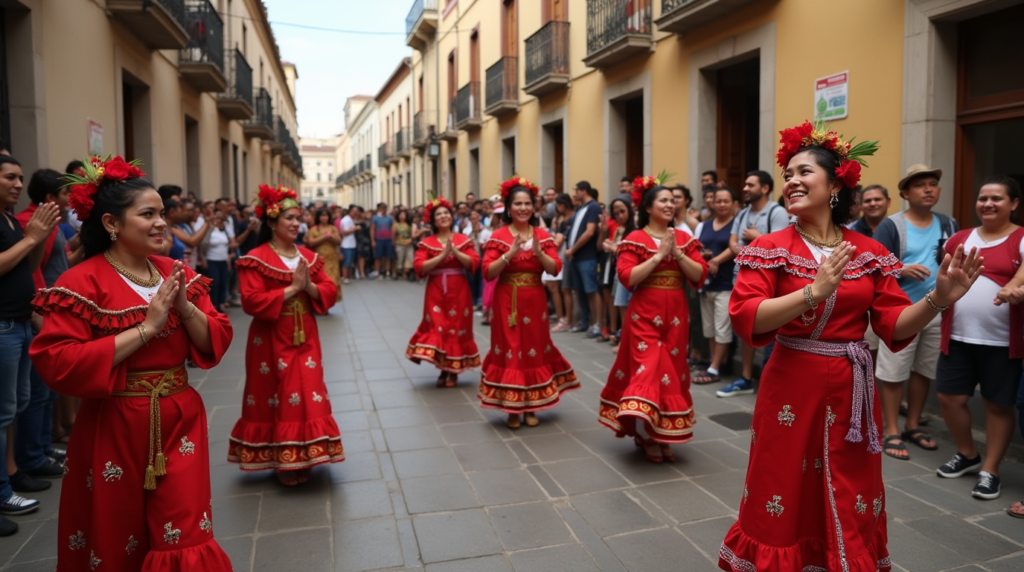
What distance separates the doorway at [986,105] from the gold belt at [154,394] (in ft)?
20.7

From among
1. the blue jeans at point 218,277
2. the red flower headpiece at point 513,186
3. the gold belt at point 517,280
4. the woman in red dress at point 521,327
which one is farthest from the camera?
the blue jeans at point 218,277

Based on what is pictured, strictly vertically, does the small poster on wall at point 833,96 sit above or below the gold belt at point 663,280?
above

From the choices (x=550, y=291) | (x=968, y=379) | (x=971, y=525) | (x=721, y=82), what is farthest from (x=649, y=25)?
(x=971, y=525)

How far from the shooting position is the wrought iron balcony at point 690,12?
8.74 metres

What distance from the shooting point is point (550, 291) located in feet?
36.3

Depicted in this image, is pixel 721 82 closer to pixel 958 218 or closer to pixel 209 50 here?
pixel 958 218

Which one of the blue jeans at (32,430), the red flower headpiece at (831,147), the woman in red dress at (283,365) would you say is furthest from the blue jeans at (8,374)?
the red flower headpiece at (831,147)

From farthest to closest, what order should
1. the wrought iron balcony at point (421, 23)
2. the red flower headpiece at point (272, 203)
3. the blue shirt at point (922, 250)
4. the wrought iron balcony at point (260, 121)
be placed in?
the wrought iron balcony at point (421, 23) < the wrought iron balcony at point (260, 121) < the blue shirt at point (922, 250) < the red flower headpiece at point (272, 203)

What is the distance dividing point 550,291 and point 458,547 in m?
7.56

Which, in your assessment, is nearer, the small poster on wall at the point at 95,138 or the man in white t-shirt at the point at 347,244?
the small poster on wall at the point at 95,138

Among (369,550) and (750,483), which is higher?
(750,483)

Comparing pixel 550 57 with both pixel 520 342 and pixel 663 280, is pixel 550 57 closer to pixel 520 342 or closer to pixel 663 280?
pixel 520 342

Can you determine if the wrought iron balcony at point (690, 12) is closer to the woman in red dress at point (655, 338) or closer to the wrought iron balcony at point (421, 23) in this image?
the woman in red dress at point (655, 338)

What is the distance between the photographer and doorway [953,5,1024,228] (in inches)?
232
